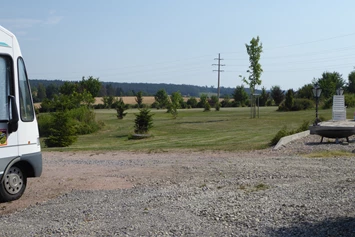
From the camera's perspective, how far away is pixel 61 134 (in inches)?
1049

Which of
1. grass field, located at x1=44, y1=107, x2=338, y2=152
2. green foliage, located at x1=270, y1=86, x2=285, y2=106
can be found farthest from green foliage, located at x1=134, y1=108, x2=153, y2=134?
green foliage, located at x1=270, y1=86, x2=285, y2=106

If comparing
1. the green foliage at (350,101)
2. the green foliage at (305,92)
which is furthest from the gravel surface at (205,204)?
the green foliage at (305,92)

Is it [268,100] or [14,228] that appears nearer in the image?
[14,228]

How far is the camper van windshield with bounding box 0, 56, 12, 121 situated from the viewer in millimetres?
9133

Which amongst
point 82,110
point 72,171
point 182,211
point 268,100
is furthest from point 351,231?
point 268,100

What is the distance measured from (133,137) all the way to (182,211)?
72.8 feet

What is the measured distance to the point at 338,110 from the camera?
33.6m

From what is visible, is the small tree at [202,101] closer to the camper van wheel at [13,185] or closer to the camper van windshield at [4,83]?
the camper van wheel at [13,185]

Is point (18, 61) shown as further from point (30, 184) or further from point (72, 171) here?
point (72, 171)

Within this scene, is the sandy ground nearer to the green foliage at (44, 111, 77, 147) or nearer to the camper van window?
the camper van window

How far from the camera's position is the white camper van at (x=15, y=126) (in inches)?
361

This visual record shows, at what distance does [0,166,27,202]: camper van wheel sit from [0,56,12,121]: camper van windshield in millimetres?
1048

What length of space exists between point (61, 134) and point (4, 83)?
58.0ft

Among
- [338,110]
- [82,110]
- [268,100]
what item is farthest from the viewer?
[268,100]
